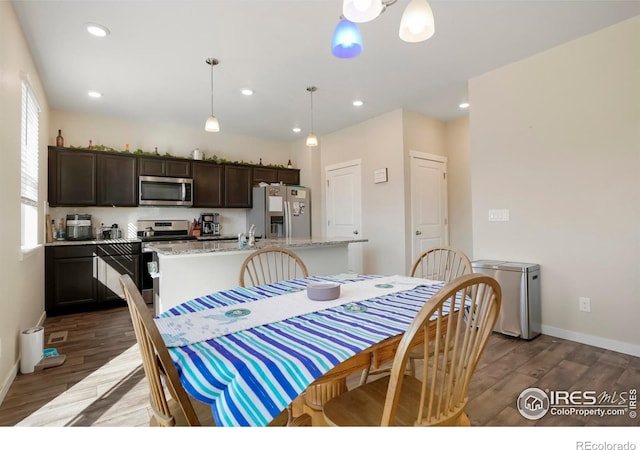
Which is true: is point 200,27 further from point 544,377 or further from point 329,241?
point 544,377

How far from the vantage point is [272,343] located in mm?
1056

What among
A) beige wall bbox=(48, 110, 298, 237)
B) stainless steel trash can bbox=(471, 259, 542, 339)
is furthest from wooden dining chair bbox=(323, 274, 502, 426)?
beige wall bbox=(48, 110, 298, 237)

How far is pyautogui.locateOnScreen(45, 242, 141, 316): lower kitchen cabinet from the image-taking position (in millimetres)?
3916

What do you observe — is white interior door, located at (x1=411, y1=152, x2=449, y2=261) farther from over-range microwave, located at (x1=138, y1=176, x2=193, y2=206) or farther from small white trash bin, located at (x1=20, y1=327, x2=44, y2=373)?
small white trash bin, located at (x1=20, y1=327, x2=44, y2=373)

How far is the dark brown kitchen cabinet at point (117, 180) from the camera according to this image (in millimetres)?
4504

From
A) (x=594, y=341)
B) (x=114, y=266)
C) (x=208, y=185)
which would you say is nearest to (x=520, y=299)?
(x=594, y=341)

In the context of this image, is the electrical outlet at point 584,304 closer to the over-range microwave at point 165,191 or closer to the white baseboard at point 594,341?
the white baseboard at point 594,341

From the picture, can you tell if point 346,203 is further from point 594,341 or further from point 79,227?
point 79,227

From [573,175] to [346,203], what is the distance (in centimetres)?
308

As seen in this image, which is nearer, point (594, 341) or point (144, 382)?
point (144, 382)

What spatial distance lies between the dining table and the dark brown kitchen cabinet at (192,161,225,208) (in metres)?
3.91

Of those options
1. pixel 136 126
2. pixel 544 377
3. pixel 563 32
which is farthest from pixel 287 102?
pixel 544 377

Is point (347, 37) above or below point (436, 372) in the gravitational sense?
above
